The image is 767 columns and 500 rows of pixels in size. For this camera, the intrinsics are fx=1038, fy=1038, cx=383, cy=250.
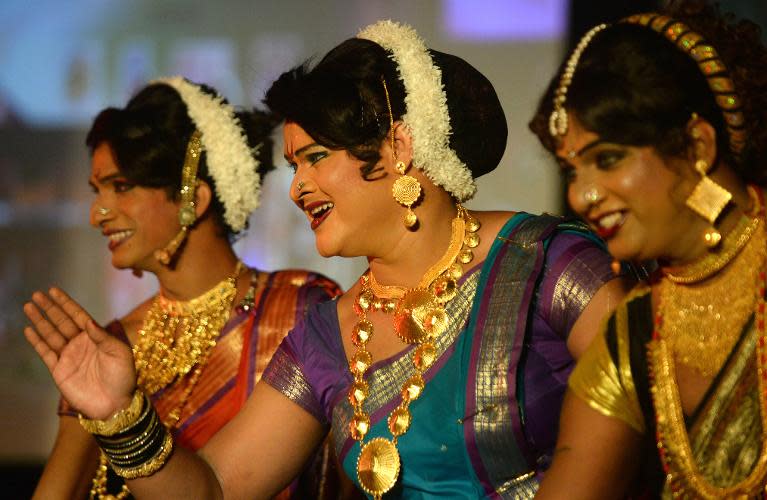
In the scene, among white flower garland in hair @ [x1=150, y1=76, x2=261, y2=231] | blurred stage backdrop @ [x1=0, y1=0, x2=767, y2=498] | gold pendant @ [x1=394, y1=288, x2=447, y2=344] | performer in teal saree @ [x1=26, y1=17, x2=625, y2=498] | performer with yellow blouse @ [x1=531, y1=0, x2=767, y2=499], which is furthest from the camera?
blurred stage backdrop @ [x1=0, y1=0, x2=767, y2=498]

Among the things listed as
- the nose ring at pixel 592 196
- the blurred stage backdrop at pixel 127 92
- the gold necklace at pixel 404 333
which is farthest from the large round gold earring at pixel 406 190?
the blurred stage backdrop at pixel 127 92

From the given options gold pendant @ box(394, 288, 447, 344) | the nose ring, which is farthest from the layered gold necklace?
gold pendant @ box(394, 288, 447, 344)

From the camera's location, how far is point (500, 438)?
1965 millimetres

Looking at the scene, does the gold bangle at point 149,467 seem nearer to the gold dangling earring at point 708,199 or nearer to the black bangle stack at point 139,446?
the black bangle stack at point 139,446

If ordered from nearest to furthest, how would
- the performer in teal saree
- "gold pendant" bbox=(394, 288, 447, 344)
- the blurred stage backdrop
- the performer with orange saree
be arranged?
1. the performer in teal saree
2. "gold pendant" bbox=(394, 288, 447, 344)
3. the performer with orange saree
4. the blurred stage backdrop

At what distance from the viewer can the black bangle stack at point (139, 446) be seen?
6.69 ft

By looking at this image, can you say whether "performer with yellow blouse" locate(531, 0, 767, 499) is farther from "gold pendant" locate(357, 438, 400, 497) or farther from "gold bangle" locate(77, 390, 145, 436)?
"gold bangle" locate(77, 390, 145, 436)

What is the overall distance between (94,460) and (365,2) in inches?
96.5

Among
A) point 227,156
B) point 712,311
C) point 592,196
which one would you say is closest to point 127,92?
point 227,156

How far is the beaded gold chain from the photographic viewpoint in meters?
2.90

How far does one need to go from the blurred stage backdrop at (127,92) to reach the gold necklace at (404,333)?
2375 mm

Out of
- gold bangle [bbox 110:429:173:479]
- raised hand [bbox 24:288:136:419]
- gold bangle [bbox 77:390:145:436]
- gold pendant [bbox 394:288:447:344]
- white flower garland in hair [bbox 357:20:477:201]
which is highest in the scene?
white flower garland in hair [bbox 357:20:477:201]

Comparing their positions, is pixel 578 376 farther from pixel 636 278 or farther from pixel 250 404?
pixel 250 404

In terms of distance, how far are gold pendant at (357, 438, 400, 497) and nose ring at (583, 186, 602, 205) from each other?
72 cm
